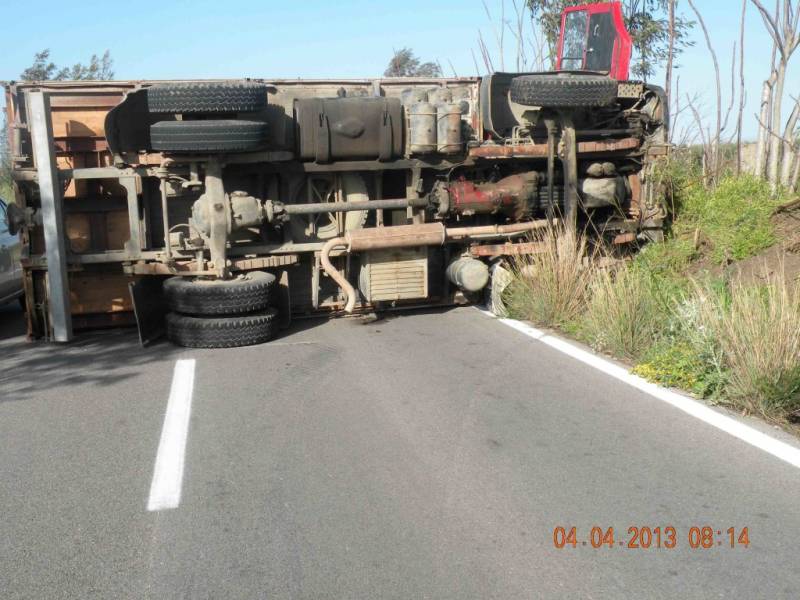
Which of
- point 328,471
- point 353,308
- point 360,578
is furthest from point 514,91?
point 360,578

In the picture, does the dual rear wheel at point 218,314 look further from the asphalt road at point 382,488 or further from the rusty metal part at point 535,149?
the rusty metal part at point 535,149

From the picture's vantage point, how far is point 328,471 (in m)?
4.92

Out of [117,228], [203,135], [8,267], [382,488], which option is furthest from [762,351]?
[8,267]

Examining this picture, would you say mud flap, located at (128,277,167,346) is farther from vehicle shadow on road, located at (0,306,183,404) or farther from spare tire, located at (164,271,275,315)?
spare tire, located at (164,271,275,315)

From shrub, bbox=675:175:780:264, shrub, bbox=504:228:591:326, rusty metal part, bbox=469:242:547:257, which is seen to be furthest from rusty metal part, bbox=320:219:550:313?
shrub, bbox=675:175:780:264

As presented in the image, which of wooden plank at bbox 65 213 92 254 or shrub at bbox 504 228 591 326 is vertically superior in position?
wooden plank at bbox 65 213 92 254

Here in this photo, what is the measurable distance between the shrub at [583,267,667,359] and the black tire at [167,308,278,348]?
3235 mm

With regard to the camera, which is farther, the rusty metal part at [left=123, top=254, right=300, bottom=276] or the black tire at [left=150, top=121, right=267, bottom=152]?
the rusty metal part at [left=123, top=254, right=300, bottom=276]

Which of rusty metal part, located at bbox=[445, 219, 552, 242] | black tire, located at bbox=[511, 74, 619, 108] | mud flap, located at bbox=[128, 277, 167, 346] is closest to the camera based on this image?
mud flap, located at bbox=[128, 277, 167, 346]

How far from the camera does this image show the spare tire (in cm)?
834

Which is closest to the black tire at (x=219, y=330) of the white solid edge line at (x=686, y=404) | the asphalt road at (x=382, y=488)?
the asphalt road at (x=382, y=488)

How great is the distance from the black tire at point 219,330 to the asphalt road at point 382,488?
108cm

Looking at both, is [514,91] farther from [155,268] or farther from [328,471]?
[328,471]

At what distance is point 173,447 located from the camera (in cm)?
539
